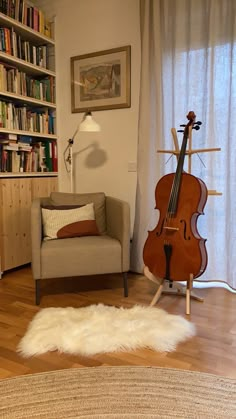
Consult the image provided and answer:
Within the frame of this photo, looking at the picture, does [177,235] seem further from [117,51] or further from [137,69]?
[117,51]

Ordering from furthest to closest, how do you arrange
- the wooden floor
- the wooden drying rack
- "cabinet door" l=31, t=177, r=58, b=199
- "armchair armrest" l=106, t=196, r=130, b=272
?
"cabinet door" l=31, t=177, r=58, b=199, "armchair armrest" l=106, t=196, r=130, b=272, the wooden drying rack, the wooden floor

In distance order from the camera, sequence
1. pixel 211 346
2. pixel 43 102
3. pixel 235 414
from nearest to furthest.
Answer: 1. pixel 235 414
2. pixel 211 346
3. pixel 43 102

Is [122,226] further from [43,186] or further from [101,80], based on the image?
[101,80]

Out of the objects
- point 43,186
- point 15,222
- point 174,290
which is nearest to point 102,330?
point 174,290

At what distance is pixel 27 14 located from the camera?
2.87 meters

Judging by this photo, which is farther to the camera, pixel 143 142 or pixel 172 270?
pixel 143 142

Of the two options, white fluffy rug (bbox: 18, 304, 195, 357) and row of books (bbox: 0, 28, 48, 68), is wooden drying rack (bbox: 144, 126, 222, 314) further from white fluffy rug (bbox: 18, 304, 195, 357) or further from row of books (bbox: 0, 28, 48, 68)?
row of books (bbox: 0, 28, 48, 68)

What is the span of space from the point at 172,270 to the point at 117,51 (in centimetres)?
201

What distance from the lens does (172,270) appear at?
2047 mm

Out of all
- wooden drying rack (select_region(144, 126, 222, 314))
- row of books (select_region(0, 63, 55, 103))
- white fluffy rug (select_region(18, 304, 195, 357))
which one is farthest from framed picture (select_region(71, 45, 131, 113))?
white fluffy rug (select_region(18, 304, 195, 357))

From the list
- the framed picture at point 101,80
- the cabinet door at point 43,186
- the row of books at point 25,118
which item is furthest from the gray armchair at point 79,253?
the framed picture at point 101,80

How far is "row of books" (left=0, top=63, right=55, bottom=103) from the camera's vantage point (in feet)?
8.87

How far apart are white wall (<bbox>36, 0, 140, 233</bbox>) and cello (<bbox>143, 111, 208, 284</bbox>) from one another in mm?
844

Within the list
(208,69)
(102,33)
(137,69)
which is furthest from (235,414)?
(102,33)
